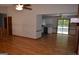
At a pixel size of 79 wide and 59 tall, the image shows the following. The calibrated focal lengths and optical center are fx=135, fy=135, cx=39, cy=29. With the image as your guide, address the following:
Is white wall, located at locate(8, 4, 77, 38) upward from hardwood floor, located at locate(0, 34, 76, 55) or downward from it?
upward

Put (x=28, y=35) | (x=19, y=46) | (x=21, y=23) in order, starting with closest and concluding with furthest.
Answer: (x=28, y=35)
(x=21, y=23)
(x=19, y=46)

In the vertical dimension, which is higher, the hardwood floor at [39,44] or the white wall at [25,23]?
the white wall at [25,23]

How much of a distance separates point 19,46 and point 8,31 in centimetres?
69

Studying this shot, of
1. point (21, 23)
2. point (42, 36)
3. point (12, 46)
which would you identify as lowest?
point (12, 46)

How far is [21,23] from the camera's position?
3.54 metres

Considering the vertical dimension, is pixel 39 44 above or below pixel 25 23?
below

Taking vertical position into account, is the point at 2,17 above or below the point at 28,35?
above

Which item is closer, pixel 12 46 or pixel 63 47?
pixel 63 47
